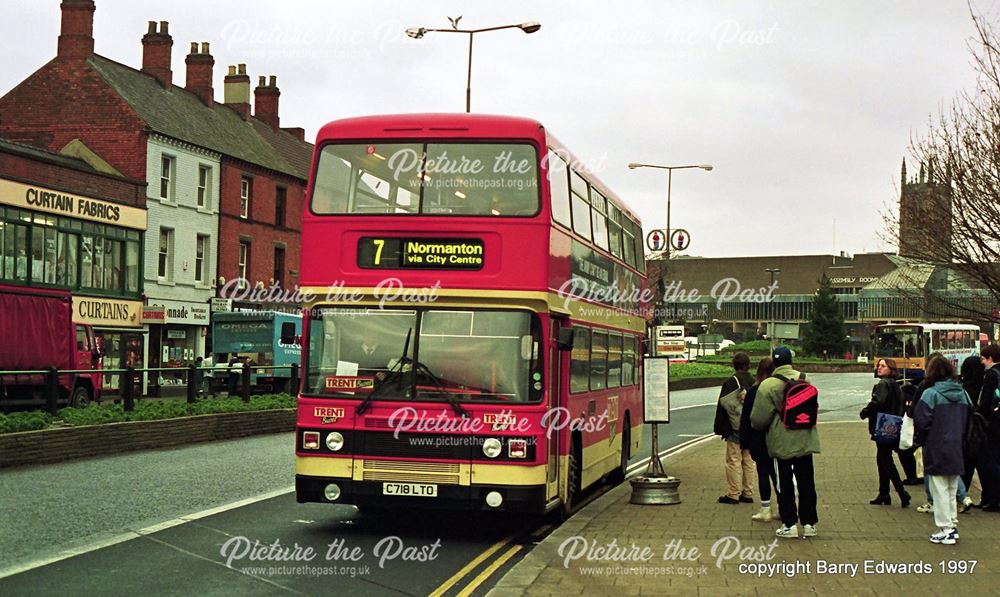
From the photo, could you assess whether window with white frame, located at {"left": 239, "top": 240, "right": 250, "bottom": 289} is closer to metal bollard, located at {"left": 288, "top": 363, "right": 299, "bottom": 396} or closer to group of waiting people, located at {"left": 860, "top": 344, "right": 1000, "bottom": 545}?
metal bollard, located at {"left": 288, "top": 363, "right": 299, "bottom": 396}

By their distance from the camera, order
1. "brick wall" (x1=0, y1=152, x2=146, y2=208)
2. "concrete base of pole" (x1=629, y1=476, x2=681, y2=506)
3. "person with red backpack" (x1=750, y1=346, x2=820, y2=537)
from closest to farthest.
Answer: "person with red backpack" (x1=750, y1=346, x2=820, y2=537), "concrete base of pole" (x1=629, y1=476, x2=681, y2=506), "brick wall" (x1=0, y1=152, x2=146, y2=208)

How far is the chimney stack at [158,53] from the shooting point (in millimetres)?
50969

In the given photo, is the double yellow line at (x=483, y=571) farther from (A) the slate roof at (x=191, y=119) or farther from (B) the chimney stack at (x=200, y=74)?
(B) the chimney stack at (x=200, y=74)

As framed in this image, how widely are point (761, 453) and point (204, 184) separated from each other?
4151 cm

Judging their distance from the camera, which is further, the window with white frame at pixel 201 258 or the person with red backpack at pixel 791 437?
the window with white frame at pixel 201 258

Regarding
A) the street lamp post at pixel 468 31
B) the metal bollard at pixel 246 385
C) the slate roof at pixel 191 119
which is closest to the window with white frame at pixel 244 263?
the slate roof at pixel 191 119

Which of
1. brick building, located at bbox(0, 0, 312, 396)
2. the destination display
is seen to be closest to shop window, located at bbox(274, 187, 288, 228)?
brick building, located at bbox(0, 0, 312, 396)

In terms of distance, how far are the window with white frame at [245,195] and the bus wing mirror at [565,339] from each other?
43.0 metres

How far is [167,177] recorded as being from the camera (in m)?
47.3

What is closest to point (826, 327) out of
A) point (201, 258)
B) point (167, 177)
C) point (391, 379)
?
point (201, 258)

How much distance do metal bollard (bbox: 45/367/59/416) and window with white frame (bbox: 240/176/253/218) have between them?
34410 millimetres

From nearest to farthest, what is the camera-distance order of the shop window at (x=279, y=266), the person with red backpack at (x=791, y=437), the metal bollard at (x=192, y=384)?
the person with red backpack at (x=791, y=437)
the metal bollard at (x=192, y=384)
the shop window at (x=279, y=266)

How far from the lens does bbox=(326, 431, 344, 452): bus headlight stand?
1097cm

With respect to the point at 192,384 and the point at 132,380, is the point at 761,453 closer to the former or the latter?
the point at 132,380
